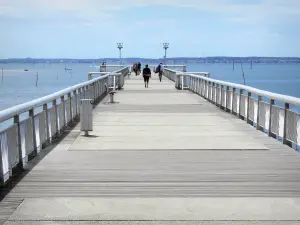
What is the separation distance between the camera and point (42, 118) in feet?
34.2

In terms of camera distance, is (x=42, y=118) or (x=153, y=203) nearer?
(x=153, y=203)

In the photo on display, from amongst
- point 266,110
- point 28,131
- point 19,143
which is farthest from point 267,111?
→ point 19,143

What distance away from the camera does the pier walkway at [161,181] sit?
6.01m

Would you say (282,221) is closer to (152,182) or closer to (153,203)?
(153,203)

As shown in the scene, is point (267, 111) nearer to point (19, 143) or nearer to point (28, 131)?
point (28, 131)

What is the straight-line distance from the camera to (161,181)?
768 cm

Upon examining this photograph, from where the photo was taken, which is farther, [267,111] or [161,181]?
[267,111]

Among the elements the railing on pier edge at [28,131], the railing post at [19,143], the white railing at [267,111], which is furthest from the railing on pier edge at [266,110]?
the railing post at [19,143]

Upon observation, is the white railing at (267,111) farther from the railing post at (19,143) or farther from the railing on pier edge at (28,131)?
the railing post at (19,143)

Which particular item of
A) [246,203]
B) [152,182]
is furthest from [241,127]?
[246,203]

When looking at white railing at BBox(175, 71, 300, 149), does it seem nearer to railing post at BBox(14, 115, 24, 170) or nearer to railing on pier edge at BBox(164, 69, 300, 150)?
railing on pier edge at BBox(164, 69, 300, 150)

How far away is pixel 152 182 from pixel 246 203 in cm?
156

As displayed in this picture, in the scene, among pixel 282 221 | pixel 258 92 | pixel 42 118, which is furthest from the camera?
pixel 258 92

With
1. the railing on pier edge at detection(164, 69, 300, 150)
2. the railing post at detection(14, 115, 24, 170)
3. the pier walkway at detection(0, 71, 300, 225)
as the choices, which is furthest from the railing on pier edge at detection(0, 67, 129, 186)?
the railing on pier edge at detection(164, 69, 300, 150)
